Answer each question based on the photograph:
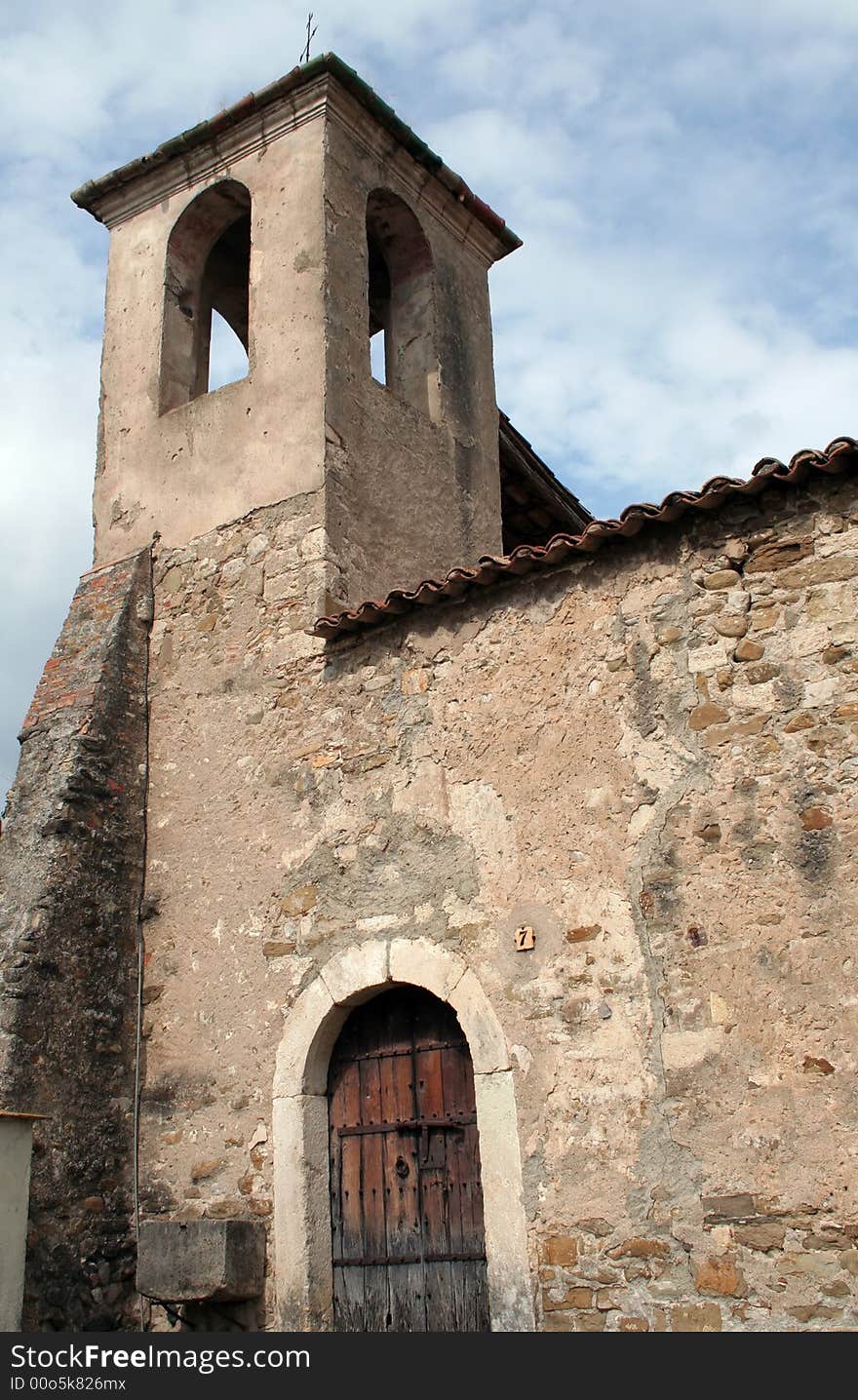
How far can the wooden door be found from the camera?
5.82 meters

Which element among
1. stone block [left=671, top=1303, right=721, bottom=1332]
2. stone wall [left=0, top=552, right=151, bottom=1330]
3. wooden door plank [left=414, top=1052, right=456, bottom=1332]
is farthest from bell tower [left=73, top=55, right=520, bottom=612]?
stone block [left=671, top=1303, right=721, bottom=1332]

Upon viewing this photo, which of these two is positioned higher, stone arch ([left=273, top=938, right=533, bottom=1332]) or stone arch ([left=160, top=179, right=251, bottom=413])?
stone arch ([left=160, top=179, right=251, bottom=413])

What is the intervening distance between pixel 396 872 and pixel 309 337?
355 cm

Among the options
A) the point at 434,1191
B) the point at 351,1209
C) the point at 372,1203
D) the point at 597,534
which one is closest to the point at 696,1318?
the point at 434,1191

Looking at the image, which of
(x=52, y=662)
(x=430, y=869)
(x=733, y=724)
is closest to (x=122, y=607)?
(x=52, y=662)

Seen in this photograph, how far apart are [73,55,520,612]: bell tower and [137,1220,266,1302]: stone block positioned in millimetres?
3429

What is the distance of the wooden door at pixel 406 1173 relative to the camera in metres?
5.82

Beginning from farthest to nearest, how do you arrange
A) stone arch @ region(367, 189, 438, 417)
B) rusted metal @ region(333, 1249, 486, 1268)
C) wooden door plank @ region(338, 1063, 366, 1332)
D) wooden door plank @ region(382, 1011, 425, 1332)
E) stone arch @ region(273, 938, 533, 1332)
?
stone arch @ region(367, 189, 438, 417) < wooden door plank @ region(338, 1063, 366, 1332) < wooden door plank @ region(382, 1011, 425, 1332) < rusted metal @ region(333, 1249, 486, 1268) < stone arch @ region(273, 938, 533, 1332)

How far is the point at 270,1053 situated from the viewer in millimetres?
6441

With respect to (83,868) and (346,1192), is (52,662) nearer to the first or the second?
(83,868)

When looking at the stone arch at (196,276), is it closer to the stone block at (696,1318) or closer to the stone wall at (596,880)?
the stone wall at (596,880)

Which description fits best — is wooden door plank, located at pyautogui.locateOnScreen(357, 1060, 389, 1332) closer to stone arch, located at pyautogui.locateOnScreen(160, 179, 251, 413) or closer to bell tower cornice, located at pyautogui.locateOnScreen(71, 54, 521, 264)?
stone arch, located at pyautogui.locateOnScreen(160, 179, 251, 413)

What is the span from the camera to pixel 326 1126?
6348 millimetres

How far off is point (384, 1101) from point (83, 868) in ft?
6.81
